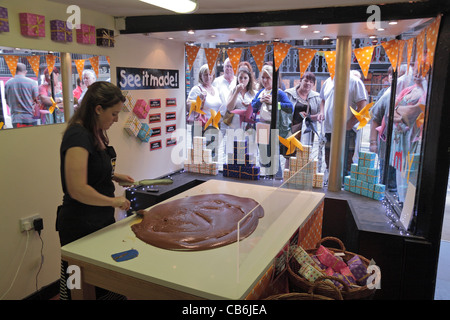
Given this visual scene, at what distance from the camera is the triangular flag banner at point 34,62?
2.81m

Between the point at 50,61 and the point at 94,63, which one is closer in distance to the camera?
the point at 50,61

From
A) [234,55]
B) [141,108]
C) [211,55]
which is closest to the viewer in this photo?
[141,108]

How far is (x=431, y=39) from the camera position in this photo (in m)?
2.67

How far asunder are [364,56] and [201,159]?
2254 mm

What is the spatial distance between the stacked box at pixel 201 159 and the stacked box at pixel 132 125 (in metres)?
0.84

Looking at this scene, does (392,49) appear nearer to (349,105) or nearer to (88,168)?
(349,105)

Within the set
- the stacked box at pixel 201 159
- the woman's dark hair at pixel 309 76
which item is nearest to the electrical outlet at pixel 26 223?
the stacked box at pixel 201 159

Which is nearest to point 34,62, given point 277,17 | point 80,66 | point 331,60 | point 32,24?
point 32,24

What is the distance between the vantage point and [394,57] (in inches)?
143

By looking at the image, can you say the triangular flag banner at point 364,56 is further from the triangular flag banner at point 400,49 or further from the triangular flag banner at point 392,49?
the triangular flag banner at point 400,49

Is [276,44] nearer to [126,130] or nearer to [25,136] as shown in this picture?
[126,130]

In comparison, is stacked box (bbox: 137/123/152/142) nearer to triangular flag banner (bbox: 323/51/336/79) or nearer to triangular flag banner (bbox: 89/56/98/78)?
triangular flag banner (bbox: 89/56/98/78)

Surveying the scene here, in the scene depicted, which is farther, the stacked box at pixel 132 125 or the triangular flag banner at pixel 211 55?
the triangular flag banner at pixel 211 55

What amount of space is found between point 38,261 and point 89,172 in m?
1.58
